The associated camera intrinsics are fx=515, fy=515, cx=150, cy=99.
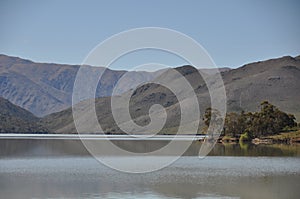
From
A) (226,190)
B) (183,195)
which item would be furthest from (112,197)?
(226,190)

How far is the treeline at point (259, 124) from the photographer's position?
147500 mm

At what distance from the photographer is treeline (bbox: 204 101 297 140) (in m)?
148

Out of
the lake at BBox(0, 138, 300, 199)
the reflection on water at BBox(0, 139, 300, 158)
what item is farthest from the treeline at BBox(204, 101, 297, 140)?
the lake at BBox(0, 138, 300, 199)

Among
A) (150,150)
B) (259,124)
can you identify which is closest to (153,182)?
(150,150)

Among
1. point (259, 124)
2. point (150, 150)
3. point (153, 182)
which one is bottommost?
point (153, 182)

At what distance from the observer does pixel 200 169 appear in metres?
57.8

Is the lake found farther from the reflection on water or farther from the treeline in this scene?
the treeline

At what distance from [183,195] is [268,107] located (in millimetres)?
119236

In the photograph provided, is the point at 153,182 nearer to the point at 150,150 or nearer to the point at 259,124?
the point at 150,150

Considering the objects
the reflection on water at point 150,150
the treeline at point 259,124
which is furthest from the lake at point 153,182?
the treeline at point 259,124

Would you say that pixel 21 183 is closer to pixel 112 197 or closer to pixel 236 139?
pixel 112 197

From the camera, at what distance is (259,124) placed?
14812cm

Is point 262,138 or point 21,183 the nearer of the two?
point 21,183

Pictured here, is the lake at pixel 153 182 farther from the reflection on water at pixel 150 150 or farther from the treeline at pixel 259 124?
the treeline at pixel 259 124
